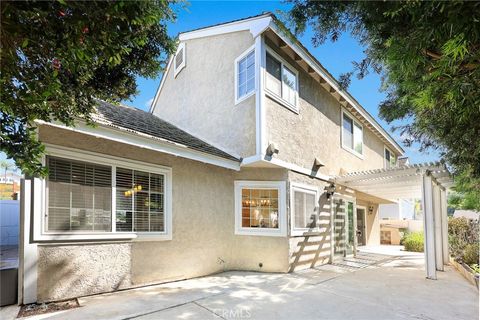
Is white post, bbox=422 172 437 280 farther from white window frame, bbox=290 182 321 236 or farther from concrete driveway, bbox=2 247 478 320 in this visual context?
white window frame, bbox=290 182 321 236

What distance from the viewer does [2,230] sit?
9.29 metres

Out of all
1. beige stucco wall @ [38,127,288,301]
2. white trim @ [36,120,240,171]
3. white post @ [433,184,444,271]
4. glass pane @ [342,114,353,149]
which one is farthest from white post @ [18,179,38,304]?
glass pane @ [342,114,353,149]

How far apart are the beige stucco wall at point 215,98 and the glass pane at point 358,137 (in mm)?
8776

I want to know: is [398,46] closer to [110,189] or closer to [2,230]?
[110,189]

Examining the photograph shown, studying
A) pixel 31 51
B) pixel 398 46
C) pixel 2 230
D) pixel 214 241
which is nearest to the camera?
pixel 398 46

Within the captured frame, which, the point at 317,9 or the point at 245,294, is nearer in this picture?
the point at 317,9

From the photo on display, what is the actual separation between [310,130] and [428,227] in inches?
216

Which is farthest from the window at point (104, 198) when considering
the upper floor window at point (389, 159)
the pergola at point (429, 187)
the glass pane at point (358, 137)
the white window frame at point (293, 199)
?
the upper floor window at point (389, 159)

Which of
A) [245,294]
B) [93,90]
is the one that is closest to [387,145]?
[245,294]

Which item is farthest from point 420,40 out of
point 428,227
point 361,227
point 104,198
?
point 361,227

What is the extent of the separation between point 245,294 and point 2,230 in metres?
7.53

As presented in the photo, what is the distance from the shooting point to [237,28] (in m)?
11.6

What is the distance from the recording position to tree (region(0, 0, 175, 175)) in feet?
10.1

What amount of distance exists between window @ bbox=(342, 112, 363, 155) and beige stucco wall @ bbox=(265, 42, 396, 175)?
500mm
